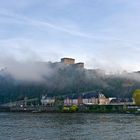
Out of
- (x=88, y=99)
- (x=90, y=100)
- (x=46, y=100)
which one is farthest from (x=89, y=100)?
(x=46, y=100)

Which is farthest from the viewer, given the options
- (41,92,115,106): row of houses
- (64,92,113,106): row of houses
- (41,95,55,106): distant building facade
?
(41,95,55,106): distant building facade

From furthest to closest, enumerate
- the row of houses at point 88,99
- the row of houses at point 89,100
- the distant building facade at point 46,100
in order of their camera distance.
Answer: the distant building facade at point 46,100, the row of houses at point 88,99, the row of houses at point 89,100

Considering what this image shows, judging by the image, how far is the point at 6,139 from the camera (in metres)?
39.4

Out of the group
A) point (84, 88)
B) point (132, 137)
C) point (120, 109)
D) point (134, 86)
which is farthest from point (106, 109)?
point (132, 137)

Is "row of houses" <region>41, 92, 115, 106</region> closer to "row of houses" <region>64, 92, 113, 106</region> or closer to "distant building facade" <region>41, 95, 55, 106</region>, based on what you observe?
"row of houses" <region>64, 92, 113, 106</region>

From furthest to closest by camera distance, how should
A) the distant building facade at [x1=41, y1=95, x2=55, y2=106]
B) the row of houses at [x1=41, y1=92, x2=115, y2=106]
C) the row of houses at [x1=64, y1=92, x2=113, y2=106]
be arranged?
the distant building facade at [x1=41, y1=95, x2=55, y2=106]
the row of houses at [x1=41, y1=92, x2=115, y2=106]
the row of houses at [x1=64, y1=92, x2=113, y2=106]

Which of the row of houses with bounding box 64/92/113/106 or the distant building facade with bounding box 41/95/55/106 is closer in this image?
the row of houses with bounding box 64/92/113/106

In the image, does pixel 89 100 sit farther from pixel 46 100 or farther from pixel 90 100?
pixel 46 100

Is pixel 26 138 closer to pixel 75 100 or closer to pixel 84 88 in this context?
pixel 75 100

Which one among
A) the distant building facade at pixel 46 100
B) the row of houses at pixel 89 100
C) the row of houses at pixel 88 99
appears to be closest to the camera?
the row of houses at pixel 89 100

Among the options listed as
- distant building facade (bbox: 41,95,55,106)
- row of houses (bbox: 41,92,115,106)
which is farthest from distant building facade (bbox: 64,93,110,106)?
distant building facade (bbox: 41,95,55,106)

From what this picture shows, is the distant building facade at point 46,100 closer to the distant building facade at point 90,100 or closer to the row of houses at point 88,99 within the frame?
the row of houses at point 88,99

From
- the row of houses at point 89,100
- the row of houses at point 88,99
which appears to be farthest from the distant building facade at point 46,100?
the row of houses at point 89,100

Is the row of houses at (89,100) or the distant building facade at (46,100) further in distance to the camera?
the distant building facade at (46,100)
